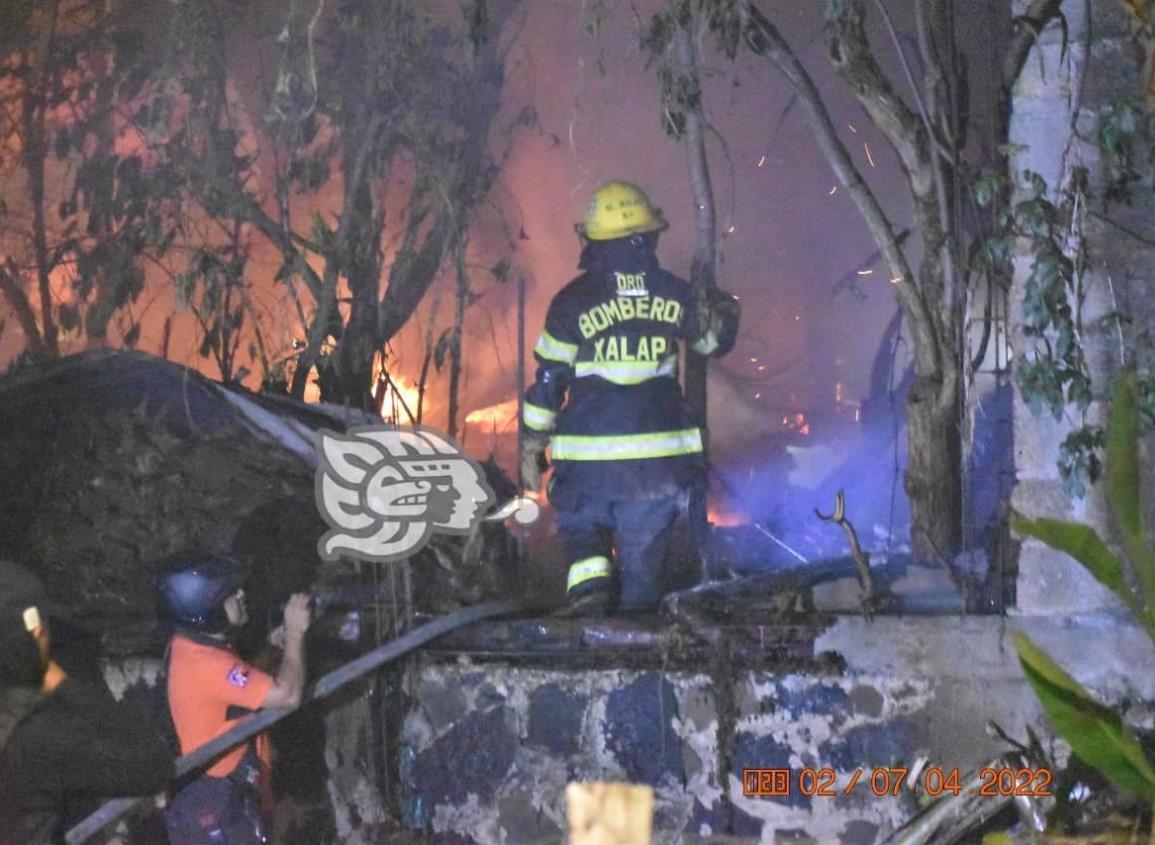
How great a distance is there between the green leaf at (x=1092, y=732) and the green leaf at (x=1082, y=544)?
246 millimetres

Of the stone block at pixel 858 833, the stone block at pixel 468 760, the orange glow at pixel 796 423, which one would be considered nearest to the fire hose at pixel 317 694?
the stone block at pixel 468 760

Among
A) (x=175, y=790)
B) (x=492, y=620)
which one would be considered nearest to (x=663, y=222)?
(x=492, y=620)

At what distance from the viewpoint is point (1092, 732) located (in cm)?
273

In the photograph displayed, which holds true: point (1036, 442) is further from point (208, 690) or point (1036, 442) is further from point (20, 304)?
point (20, 304)

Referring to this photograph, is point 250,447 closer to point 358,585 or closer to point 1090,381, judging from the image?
point 358,585

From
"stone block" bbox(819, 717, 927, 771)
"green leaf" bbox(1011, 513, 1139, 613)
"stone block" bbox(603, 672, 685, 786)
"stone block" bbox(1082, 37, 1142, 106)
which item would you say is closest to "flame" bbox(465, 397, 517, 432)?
"stone block" bbox(603, 672, 685, 786)

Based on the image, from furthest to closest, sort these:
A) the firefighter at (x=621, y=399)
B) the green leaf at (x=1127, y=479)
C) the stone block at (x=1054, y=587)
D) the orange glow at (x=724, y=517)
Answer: the orange glow at (x=724, y=517) → the firefighter at (x=621, y=399) → the stone block at (x=1054, y=587) → the green leaf at (x=1127, y=479)

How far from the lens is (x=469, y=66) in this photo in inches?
244

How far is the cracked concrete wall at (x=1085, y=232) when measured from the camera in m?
4.35

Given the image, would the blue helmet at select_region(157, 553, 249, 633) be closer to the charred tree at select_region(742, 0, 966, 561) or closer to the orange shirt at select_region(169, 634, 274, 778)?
the orange shirt at select_region(169, 634, 274, 778)

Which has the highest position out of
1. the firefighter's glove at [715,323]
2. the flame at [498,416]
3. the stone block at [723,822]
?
the firefighter's glove at [715,323]

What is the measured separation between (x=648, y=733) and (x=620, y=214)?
2.31 metres

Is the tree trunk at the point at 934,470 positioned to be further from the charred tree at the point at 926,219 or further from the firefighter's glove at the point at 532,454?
the firefighter's glove at the point at 532,454
